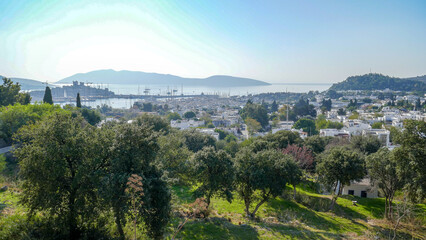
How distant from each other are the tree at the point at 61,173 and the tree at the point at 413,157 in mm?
10727

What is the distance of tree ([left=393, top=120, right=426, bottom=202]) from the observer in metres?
8.75

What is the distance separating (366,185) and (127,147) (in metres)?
15.9

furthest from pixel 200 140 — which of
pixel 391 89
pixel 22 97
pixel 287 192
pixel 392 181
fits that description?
pixel 391 89

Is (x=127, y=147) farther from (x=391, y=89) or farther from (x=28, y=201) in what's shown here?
(x=391, y=89)

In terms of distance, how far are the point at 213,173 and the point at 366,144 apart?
1932 centimetres

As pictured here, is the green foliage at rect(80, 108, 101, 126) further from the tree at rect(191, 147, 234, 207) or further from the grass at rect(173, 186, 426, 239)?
the tree at rect(191, 147, 234, 207)

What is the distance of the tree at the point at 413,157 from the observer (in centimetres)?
875

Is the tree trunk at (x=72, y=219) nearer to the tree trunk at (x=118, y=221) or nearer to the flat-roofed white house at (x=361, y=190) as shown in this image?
the tree trunk at (x=118, y=221)

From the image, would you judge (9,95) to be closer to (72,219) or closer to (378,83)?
(72,219)

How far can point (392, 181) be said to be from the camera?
10.9 meters

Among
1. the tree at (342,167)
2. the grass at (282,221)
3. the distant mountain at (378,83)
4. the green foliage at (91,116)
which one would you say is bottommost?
the grass at (282,221)

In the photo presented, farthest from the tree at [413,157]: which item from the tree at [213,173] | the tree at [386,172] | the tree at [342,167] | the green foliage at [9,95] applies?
the green foliage at [9,95]

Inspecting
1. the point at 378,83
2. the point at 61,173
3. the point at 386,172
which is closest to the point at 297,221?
the point at 386,172

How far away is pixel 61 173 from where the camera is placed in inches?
243
